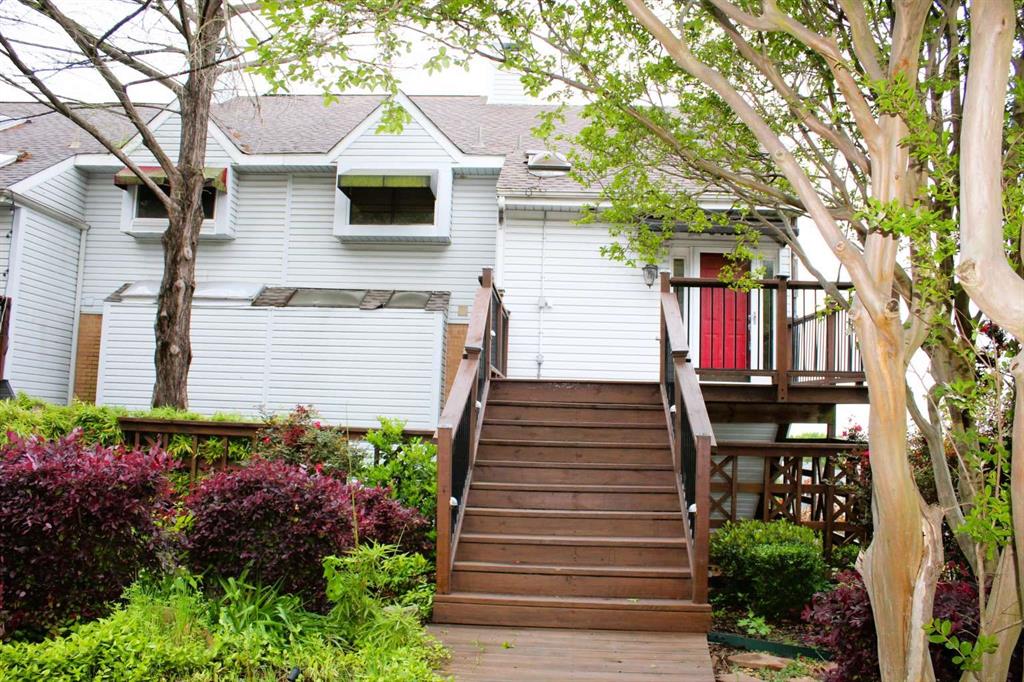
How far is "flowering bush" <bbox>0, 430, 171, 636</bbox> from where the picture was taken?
14.9 feet

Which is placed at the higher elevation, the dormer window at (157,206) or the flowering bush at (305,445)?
the dormer window at (157,206)

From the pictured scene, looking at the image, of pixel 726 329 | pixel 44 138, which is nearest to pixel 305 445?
pixel 726 329

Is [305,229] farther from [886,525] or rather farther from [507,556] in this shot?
[886,525]

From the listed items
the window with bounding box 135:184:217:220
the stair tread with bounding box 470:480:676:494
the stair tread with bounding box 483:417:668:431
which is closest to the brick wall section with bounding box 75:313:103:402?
the window with bounding box 135:184:217:220

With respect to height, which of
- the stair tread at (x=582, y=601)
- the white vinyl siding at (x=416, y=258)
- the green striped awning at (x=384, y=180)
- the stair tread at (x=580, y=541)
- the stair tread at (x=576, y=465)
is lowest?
the stair tread at (x=582, y=601)

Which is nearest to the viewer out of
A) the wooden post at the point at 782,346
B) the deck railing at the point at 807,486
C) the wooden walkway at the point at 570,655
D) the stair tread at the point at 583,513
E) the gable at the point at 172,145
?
the wooden walkway at the point at 570,655

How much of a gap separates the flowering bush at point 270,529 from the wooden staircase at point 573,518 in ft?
3.62

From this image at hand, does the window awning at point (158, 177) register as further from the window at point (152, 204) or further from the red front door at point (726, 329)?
the red front door at point (726, 329)

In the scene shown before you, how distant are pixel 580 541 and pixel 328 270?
8.32 m

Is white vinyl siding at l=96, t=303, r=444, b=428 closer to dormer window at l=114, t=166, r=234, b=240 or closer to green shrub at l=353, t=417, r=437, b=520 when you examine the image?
dormer window at l=114, t=166, r=234, b=240

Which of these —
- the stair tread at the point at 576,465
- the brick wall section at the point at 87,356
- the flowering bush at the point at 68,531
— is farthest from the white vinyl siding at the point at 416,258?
the flowering bush at the point at 68,531

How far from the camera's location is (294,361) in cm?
1311

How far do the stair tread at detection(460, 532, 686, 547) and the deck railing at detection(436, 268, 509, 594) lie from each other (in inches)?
9.6

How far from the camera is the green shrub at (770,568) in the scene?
23.6 ft
